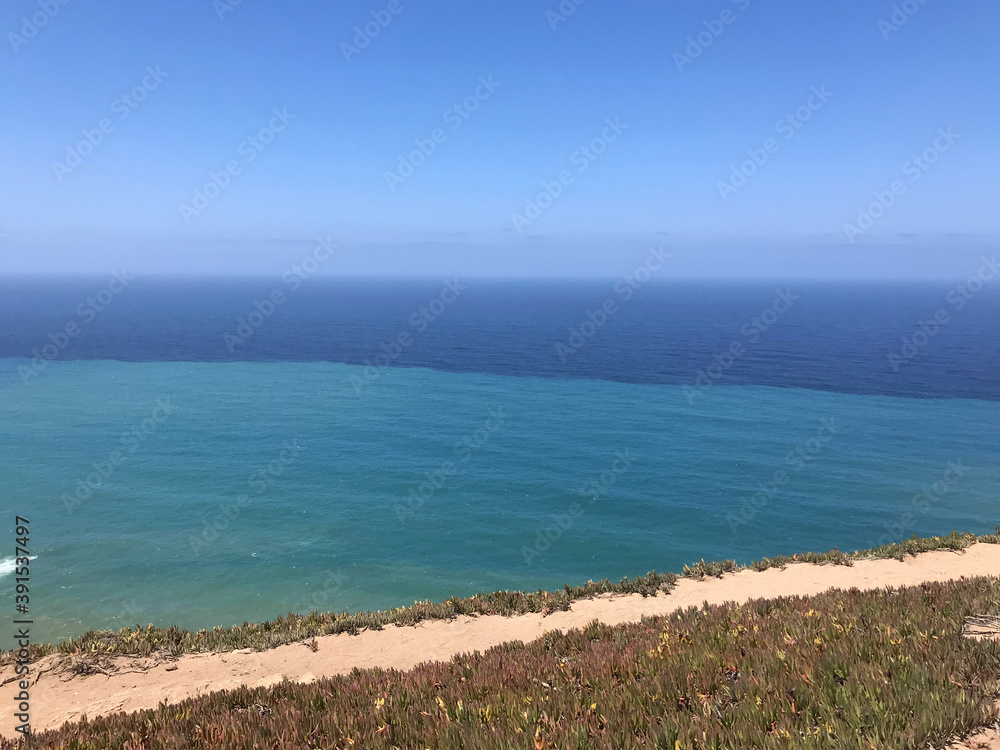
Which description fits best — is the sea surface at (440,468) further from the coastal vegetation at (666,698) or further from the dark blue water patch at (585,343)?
the coastal vegetation at (666,698)

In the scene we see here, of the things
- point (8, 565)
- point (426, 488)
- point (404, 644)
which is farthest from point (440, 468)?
point (404, 644)

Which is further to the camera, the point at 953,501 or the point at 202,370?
the point at 202,370

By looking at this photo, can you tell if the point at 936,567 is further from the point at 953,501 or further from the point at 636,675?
the point at 953,501

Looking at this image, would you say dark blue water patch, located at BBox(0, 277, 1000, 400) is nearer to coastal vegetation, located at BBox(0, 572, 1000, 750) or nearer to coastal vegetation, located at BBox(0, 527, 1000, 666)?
coastal vegetation, located at BBox(0, 527, 1000, 666)

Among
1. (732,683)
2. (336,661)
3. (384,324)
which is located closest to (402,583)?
(336,661)

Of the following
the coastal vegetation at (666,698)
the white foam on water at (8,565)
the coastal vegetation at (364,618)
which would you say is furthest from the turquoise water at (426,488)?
the coastal vegetation at (666,698)

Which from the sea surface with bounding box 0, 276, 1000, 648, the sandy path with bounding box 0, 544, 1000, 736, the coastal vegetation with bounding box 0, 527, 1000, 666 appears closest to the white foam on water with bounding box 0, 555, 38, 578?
the sea surface with bounding box 0, 276, 1000, 648

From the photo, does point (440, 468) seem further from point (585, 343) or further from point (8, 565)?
point (585, 343)
